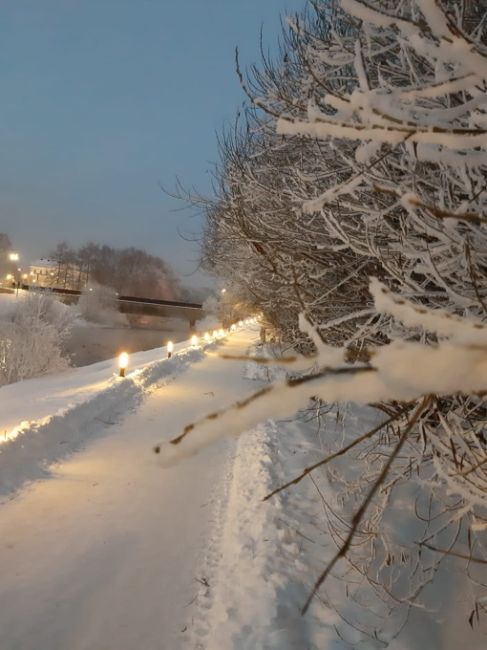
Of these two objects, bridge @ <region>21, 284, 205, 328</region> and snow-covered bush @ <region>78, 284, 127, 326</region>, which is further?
bridge @ <region>21, 284, 205, 328</region>

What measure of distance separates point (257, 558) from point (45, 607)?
1.73m

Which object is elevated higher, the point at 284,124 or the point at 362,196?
the point at 362,196

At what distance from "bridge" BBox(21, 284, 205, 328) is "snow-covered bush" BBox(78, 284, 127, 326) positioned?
1.63 meters

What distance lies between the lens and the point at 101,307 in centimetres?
5953

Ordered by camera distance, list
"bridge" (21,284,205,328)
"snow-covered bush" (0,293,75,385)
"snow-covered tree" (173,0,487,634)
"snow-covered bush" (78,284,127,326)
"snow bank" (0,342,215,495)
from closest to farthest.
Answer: "snow-covered tree" (173,0,487,634) → "snow bank" (0,342,215,495) → "snow-covered bush" (0,293,75,385) → "snow-covered bush" (78,284,127,326) → "bridge" (21,284,205,328)

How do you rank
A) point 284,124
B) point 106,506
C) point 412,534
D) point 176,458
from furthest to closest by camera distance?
point 106,506 < point 412,534 < point 284,124 < point 176,458

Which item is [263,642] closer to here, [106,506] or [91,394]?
[106,506]

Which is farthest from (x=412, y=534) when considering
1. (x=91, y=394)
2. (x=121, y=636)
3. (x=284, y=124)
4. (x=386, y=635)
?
(x=91, y=394)

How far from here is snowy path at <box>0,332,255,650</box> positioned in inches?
136

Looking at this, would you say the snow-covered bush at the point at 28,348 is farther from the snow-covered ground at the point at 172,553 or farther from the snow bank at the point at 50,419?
the snow-covered ground at the point at 172,553

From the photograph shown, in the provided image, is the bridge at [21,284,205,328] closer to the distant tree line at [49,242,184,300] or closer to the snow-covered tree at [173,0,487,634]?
the distant tree line at [49,242,184,300]

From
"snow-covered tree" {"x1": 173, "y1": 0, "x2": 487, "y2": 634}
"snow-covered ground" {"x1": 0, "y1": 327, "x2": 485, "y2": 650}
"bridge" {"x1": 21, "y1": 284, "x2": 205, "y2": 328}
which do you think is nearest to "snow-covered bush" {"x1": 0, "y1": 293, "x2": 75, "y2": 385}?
"snow-covered ground" {"x1": 0, "y1": 327, "x2": 485, "y2": 650}

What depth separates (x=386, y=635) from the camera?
11.0 feet

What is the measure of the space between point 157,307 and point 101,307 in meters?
9.24
